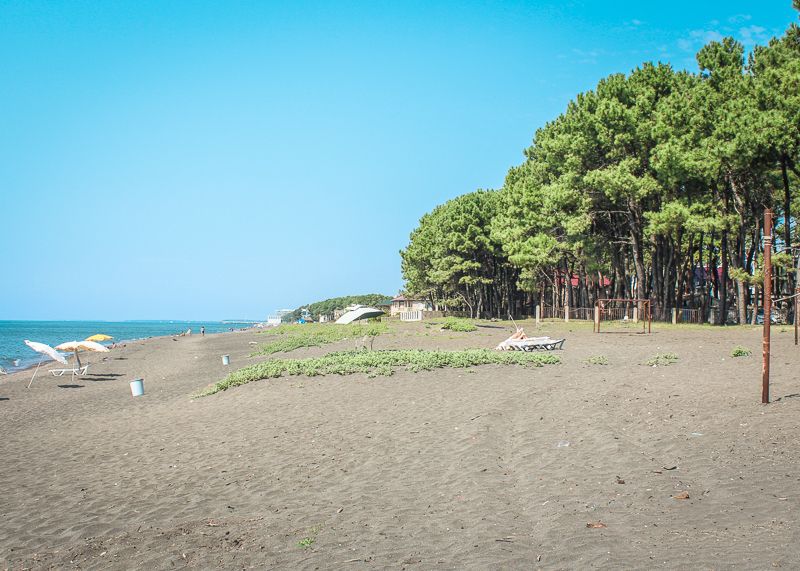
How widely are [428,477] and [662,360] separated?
41.3 feet

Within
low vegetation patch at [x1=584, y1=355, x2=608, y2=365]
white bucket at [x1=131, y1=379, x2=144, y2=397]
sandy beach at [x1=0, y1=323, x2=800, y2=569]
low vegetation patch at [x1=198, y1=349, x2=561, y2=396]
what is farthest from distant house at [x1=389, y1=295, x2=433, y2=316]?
sandy beach at [x1=0, y1=323, x2=800, y2=569]

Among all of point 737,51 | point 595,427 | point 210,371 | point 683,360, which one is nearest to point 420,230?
point 737,51

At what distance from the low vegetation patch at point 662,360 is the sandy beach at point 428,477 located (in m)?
1.56

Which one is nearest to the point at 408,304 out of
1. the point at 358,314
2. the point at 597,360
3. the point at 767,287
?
the point at 358,314

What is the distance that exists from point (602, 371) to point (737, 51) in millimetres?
32413

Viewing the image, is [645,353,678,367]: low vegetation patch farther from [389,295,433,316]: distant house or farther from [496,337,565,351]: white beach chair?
[389,295,433,316]: distant house

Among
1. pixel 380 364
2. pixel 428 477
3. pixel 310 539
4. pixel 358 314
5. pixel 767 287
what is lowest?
pixel 310 539

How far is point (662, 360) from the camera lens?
18516mm

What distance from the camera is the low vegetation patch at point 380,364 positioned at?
18.4 metres

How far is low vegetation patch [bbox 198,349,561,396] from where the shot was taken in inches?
724

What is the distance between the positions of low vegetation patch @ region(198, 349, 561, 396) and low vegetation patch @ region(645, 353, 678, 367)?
9.27 ft

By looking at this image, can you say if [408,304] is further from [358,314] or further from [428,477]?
[428,477]

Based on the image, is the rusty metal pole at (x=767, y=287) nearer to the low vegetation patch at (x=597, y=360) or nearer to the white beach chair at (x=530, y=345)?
the low vegetation patch at (x=597, y=360)

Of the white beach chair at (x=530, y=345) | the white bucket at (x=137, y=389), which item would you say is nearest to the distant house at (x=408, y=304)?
the white beach chair at (x=530, y=345)
